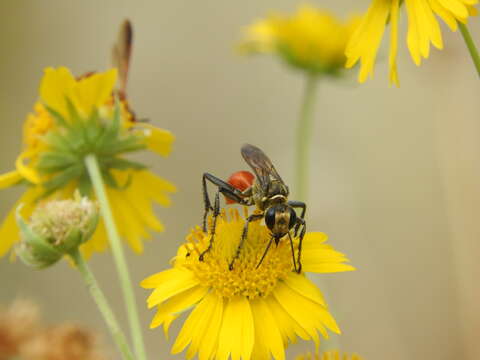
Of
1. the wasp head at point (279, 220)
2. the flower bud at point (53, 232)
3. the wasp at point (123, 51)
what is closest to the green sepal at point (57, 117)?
the wasp at point (123, 51)

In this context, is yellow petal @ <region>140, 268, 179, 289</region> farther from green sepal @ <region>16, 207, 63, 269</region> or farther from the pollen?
green sepal @ <region>16, 207, 63, 269</region>

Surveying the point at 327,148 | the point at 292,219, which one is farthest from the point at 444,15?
the point at 327,148

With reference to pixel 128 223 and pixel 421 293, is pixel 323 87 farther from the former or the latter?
pixel 128 223

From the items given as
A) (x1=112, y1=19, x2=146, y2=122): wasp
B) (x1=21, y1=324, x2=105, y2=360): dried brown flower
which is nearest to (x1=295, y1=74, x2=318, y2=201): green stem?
(x1=112, y1=19, x2=146, y2=122): wasp

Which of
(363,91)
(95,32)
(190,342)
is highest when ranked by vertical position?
(95,32)

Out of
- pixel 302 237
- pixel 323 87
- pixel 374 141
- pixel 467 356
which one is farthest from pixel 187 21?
pixel 302 237

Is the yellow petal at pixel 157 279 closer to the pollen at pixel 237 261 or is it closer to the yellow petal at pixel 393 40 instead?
the pollen at pixel 237 261
